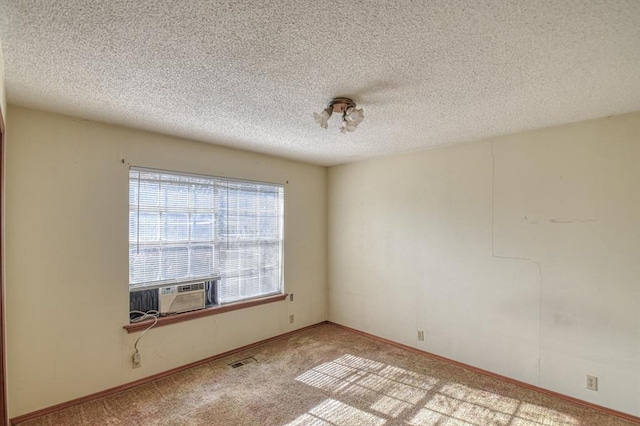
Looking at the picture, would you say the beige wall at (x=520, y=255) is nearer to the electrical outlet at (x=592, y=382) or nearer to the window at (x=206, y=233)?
the electrical outlet at (x=592, y=382)

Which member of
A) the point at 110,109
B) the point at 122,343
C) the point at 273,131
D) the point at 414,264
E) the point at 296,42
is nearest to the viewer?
the point at 296,42

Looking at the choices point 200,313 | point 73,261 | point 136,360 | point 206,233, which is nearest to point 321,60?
point 206,233

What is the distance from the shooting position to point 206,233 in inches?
136

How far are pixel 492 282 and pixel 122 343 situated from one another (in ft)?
11.8

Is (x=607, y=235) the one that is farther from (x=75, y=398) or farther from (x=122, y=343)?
(x=75, y=398)

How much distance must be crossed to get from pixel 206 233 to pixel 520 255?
10.6ft

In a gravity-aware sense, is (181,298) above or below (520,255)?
below

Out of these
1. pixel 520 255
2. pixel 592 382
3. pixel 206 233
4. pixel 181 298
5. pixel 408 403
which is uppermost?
pixel 206 233

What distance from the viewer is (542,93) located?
212 cm

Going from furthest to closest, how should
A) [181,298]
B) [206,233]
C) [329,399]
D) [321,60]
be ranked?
[206,233] < [181,298] < [329,399] < [321,60]

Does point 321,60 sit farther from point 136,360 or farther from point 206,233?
point 136,360

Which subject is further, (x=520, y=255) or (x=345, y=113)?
(x=520, y=255)

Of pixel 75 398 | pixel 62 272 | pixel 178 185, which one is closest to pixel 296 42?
pixel 178 185

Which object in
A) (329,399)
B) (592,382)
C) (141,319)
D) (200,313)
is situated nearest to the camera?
(592,382)
